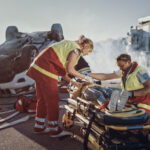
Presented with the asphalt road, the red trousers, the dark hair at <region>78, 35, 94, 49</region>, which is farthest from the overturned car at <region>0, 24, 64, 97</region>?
the dark hair at <region>78, 35, 94, 49</region>

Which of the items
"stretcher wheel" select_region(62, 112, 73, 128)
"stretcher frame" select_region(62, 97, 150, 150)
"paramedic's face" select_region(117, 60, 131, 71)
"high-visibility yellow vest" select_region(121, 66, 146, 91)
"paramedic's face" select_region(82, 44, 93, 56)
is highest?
"paramedic's face" select_region(82, 44, 93, 56)

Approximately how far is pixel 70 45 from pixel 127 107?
1243mm

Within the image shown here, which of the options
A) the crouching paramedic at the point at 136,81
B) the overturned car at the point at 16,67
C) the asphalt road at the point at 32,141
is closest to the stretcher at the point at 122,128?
the crouching paramedic at the point at 136,81

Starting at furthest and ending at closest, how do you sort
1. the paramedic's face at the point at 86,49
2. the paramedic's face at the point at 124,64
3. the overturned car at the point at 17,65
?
the overturned car at the point at 17,65, the paramedic's face at the point at 86,49, the paramedic's face at the point at 124,64

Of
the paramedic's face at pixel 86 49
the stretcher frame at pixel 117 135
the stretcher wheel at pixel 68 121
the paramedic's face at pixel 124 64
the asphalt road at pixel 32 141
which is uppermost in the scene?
the paramedic's face at pixel 86 49

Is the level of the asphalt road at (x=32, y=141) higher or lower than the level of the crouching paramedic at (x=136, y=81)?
lower

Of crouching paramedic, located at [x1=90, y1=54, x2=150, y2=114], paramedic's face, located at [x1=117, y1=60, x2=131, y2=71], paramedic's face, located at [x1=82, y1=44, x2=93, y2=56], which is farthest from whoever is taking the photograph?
paramedic's face, located at [x1=82, y1=44, x2=93, y2=56]

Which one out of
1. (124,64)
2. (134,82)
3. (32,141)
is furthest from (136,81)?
(32,141)

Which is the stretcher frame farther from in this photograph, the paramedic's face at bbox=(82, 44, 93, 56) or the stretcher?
the paramedic's face at bbox=(82, 44, 93, 56)

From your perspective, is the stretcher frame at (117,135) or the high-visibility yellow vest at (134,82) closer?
the stretcher frame at (117,135)

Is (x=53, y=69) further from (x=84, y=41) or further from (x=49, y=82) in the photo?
(x=84, y=41)

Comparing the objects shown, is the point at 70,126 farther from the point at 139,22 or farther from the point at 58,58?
the point at 139,22

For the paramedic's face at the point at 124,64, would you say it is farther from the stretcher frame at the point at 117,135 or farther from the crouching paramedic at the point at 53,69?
the stretcher frame at the point at 117,135

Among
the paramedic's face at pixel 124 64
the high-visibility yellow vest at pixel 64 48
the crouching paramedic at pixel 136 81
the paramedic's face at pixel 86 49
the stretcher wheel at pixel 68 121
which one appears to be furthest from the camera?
the stretcher wheel at pixel 68 121
